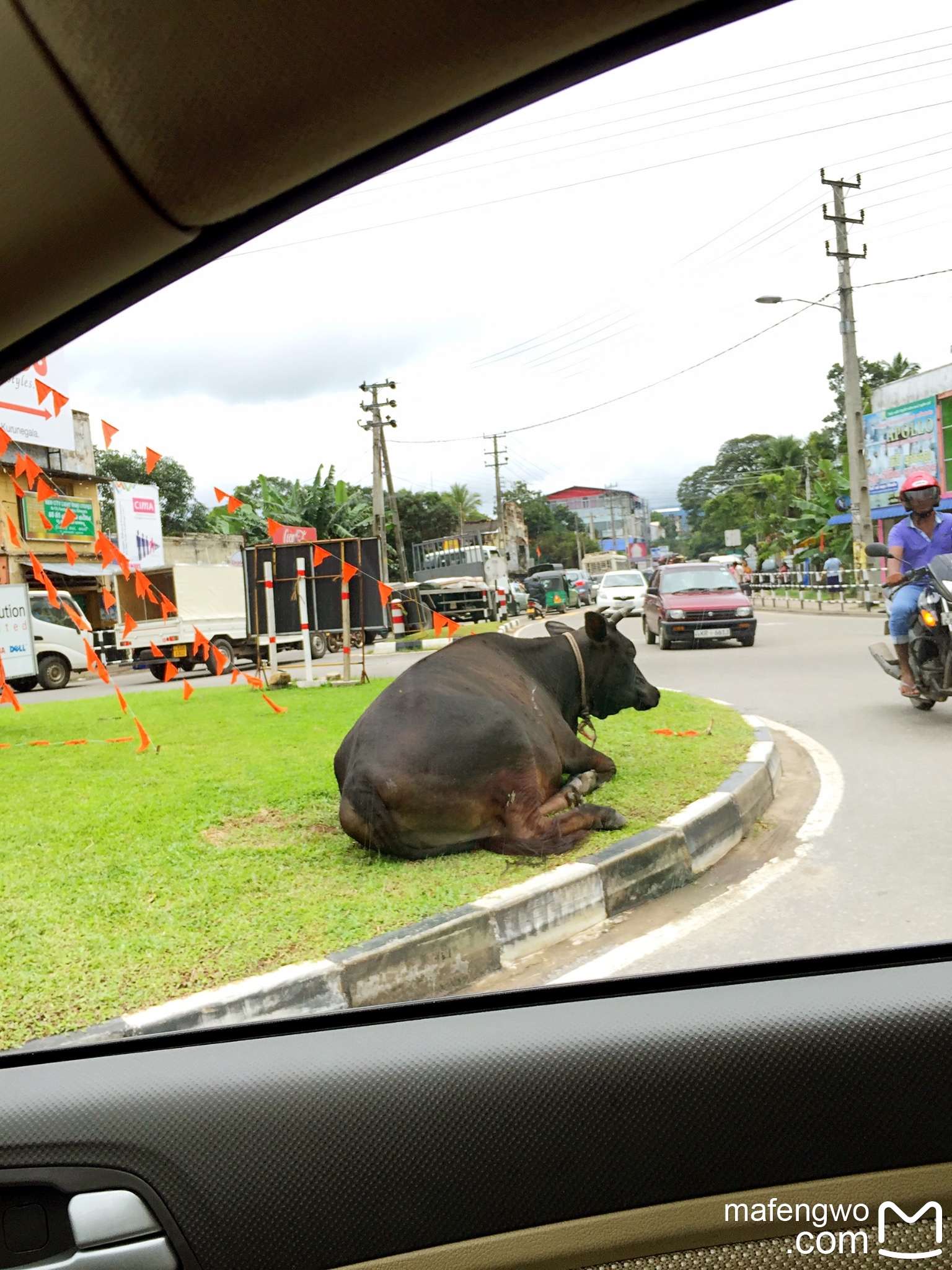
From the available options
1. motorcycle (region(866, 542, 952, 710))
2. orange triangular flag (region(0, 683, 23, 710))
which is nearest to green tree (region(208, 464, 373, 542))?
motorcycle (region(866, 542, 952, 710))

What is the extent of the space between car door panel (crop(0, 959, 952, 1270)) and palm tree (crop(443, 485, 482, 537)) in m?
1.18

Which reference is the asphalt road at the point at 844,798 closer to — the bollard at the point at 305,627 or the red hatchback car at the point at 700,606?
the red hatchback car at the point at 700,606

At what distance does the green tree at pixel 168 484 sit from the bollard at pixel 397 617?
6.10 ft

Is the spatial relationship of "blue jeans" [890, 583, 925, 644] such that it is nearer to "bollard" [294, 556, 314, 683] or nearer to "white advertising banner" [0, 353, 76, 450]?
"white advertising banner" [0, 353, 76, 450]

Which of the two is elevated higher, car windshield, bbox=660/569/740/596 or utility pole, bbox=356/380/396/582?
utility pole, bbox=356/380/396/582

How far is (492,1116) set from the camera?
1.33 m

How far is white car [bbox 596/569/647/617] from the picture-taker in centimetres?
307

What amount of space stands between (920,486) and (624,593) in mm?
1446

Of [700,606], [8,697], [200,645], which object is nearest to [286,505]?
[700,606]

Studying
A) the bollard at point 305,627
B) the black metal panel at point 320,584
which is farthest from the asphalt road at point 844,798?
the bollard at point 305,627

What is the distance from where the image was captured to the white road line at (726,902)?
1.81 metres

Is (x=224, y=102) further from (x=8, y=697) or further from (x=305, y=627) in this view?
(x=8, y=697)

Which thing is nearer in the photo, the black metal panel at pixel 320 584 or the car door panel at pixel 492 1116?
the car door panel at pixel 492 1116

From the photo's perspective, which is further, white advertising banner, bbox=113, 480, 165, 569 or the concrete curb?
white advertising banner, bbox=113, 480, 165, 569
